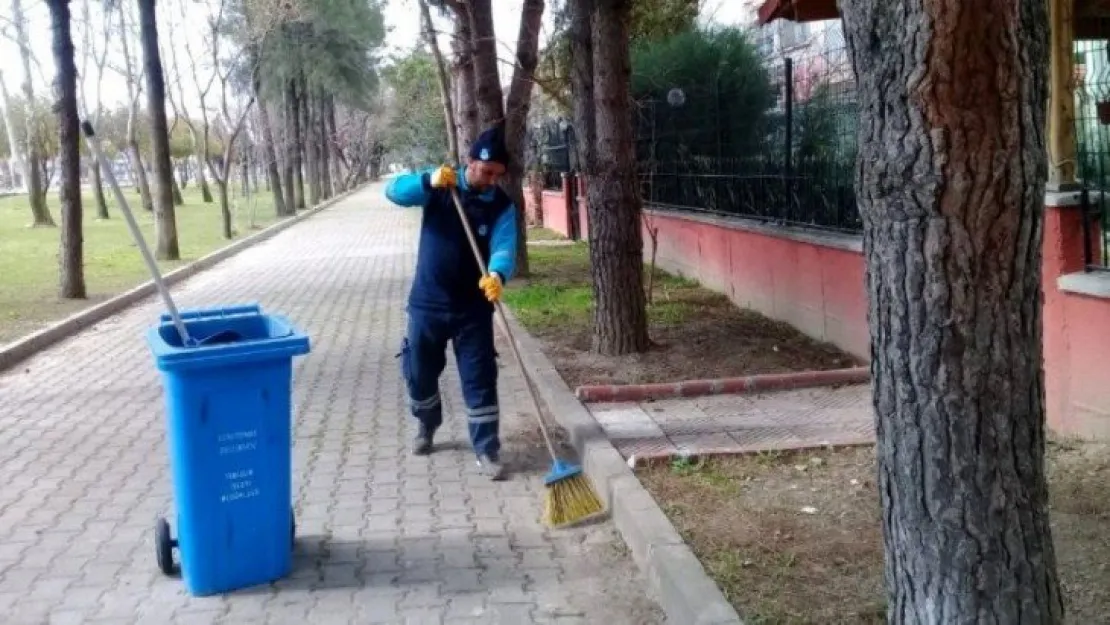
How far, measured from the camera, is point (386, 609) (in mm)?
4449

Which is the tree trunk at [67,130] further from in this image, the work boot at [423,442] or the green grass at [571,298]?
the work boot at [423,442]

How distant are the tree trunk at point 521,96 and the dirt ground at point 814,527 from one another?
23.0ft

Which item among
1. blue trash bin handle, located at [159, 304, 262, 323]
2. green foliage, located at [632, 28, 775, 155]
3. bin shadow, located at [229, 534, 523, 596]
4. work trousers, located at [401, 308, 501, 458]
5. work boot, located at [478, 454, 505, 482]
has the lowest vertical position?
bin shadow, located at [229, 534, 523, 596]

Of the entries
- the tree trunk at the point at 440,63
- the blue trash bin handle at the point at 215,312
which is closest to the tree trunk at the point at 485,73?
the tree trunk at the point at 440,63

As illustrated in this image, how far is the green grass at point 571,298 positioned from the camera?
1087cm

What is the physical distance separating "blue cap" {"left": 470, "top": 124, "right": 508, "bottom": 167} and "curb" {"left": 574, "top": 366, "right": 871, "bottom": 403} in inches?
80.9

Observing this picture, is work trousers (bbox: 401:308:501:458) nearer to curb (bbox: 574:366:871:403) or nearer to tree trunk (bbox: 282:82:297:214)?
curb (bbox: 574:366:871:403)

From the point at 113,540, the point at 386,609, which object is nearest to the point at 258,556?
the point at 386,609

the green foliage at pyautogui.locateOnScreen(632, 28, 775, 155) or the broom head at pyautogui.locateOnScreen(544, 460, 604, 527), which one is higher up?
the green foliage at pyautogui.locateOnScreen(632, 28, 775, 155)

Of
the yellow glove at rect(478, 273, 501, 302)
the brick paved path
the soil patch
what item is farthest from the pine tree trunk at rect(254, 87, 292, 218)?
the yellow glove at rect(478, 273, 501, 302)

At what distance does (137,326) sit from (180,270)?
616cm

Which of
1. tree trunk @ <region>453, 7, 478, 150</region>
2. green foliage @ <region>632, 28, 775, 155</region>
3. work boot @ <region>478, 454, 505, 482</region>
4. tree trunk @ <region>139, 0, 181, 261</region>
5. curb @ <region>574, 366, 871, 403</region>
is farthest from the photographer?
tree trunk @ <region>139, 0, 181, 261</region>

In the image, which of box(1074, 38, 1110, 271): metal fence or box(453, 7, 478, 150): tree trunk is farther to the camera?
box(453, 7, 478, 150): tree trunk

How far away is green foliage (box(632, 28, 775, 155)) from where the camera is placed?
39.1 feet
